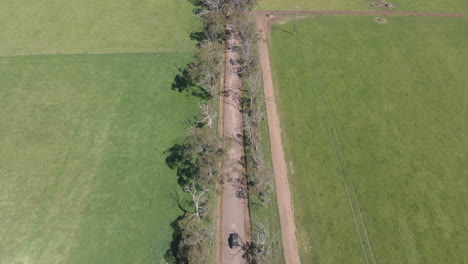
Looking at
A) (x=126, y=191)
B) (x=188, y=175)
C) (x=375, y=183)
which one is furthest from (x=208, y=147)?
(x=375, y=183)

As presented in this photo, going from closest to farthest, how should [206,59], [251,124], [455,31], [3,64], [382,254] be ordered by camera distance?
1. [382,254]
2. [251,124]
3. [206,59]
4. [3,64]
5. [455,31]

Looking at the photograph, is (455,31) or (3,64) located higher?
(455,31)

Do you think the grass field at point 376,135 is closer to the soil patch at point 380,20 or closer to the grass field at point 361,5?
the soil patch at point 380,20

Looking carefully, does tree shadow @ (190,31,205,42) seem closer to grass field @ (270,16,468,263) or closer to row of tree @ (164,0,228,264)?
row of tree @ (164,0,228,264)

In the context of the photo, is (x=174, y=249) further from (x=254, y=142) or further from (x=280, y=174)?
(x=254, y=142)

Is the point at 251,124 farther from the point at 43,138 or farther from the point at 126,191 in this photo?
the point at 43,138

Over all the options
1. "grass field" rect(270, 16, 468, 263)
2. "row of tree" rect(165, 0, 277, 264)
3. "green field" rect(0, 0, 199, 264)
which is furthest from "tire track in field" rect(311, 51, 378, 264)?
"green field" rect(0, 0, 199, 264)

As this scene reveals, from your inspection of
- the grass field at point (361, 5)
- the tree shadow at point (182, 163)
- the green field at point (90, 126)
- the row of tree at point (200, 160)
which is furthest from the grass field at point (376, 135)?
the green field at point (90, 126)
